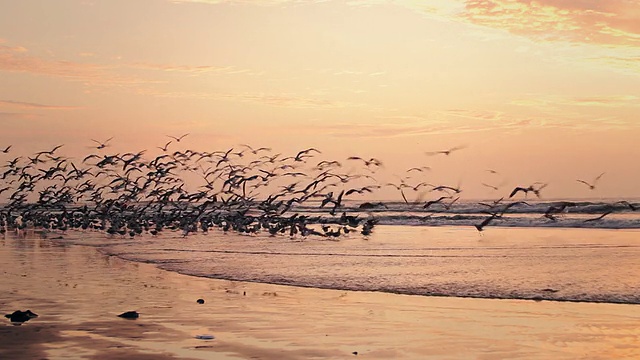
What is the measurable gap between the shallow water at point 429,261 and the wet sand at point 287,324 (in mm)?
1491

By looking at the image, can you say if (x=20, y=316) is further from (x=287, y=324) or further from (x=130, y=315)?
(x=287, y=324)

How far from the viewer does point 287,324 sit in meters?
12.8

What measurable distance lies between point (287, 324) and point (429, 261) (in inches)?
448

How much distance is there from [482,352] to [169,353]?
13.3 ft

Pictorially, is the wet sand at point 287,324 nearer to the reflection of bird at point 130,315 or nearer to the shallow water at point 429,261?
the reflection of bird at point 130,315

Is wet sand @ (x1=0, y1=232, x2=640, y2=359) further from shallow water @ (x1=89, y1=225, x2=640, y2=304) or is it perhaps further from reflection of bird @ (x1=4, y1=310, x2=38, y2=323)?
shallow water @ (x1=89, y1=225, x2=640, y2=304)

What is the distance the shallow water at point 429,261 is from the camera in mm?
17531

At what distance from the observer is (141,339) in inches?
450

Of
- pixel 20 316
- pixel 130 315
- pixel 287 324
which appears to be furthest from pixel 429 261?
pixel 20 316

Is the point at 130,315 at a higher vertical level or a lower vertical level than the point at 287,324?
higher

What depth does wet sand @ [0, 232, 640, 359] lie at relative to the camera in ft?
35.5

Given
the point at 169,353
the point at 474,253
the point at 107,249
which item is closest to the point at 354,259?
the point at 474,253

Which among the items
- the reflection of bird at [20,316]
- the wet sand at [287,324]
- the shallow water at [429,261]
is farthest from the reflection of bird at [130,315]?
the shallow water at [429,261]

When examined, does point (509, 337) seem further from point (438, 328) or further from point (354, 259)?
point (354, 259)
